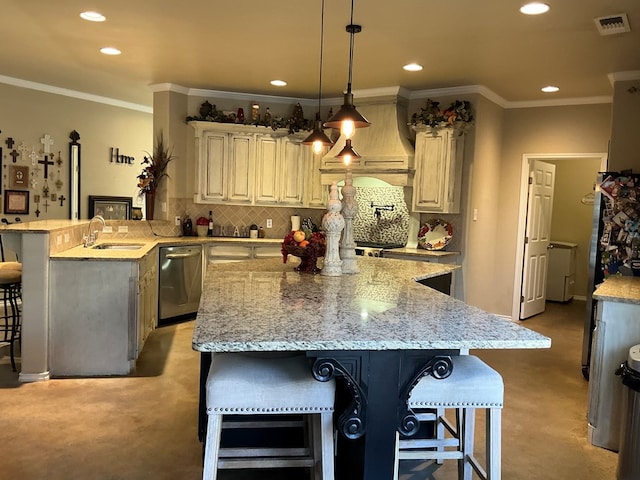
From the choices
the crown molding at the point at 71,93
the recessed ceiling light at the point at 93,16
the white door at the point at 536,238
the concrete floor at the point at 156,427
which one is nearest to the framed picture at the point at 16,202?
the crown molding at the point at 71,93

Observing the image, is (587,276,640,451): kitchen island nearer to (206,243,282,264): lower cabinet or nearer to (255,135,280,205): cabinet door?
(206,243,282,264): lower cabinet

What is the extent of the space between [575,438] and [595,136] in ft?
12.4

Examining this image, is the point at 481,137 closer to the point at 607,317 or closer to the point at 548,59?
the point at 548,59

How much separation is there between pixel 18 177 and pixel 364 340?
5.91 meters

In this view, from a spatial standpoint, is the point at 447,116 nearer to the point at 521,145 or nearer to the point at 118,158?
the point at 521,145

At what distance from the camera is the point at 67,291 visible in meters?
4.01

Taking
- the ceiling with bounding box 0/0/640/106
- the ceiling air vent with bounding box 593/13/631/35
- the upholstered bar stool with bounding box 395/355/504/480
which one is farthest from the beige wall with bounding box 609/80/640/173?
the upholstered bar stool with bounding box 395/355/504/480

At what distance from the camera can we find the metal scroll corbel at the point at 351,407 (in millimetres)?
1840

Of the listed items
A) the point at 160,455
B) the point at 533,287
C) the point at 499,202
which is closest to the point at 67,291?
the point at 160,455

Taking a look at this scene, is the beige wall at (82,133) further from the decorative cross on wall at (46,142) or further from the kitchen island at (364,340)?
the kitchen island at (364,340)

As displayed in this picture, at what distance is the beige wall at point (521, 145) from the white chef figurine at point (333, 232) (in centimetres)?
340

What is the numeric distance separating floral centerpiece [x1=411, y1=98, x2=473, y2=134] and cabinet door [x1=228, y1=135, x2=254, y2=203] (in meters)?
1.92

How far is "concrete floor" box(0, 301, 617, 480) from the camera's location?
2818mm

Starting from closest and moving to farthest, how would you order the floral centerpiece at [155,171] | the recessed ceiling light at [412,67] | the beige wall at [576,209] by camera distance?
the recessed ceiling light at [412,67]
the floral centerpiece at [155,171]
the beige wall at [576,209]
